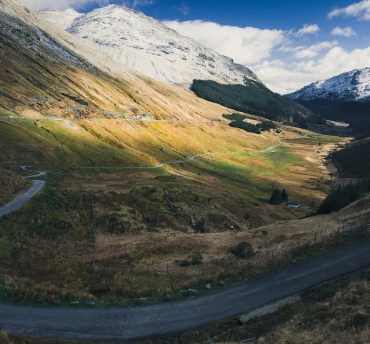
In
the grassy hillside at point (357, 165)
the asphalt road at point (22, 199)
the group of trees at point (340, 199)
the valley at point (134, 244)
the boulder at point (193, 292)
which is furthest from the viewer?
the grassy hillside at point (357, 165)

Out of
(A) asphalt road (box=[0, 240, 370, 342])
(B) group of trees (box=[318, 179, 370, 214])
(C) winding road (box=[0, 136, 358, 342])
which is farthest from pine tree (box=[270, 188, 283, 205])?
(A) asphalt road (box=[0, 240, 370, 342])

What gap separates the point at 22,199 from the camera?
177 feet

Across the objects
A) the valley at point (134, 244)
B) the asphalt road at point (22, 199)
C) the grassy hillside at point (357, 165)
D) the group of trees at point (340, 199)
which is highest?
the grassy hillside at point (357, 165)

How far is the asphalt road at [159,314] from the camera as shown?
21.9 meters

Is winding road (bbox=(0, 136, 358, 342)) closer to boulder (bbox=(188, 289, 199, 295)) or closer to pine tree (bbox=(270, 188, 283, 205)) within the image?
boulder (bbox=(188, 289, 199, 295))

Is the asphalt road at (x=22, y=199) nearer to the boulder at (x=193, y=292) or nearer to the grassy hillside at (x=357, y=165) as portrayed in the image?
the boulder at (x=193, y=292)

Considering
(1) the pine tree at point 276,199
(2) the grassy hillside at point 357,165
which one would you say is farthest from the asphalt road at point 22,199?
Result: (2) the grassy hillside at point 357,165

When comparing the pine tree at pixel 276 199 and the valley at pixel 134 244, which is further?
the pine tree at pixel 276 199

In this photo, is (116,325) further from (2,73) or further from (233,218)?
(2,73)

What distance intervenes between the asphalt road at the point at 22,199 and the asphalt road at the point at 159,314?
27469 mm

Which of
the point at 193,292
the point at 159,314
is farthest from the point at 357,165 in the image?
the point at 159,314

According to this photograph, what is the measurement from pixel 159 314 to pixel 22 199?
38.6 m

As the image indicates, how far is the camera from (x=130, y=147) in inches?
5418

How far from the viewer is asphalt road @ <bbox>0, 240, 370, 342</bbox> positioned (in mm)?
21938
